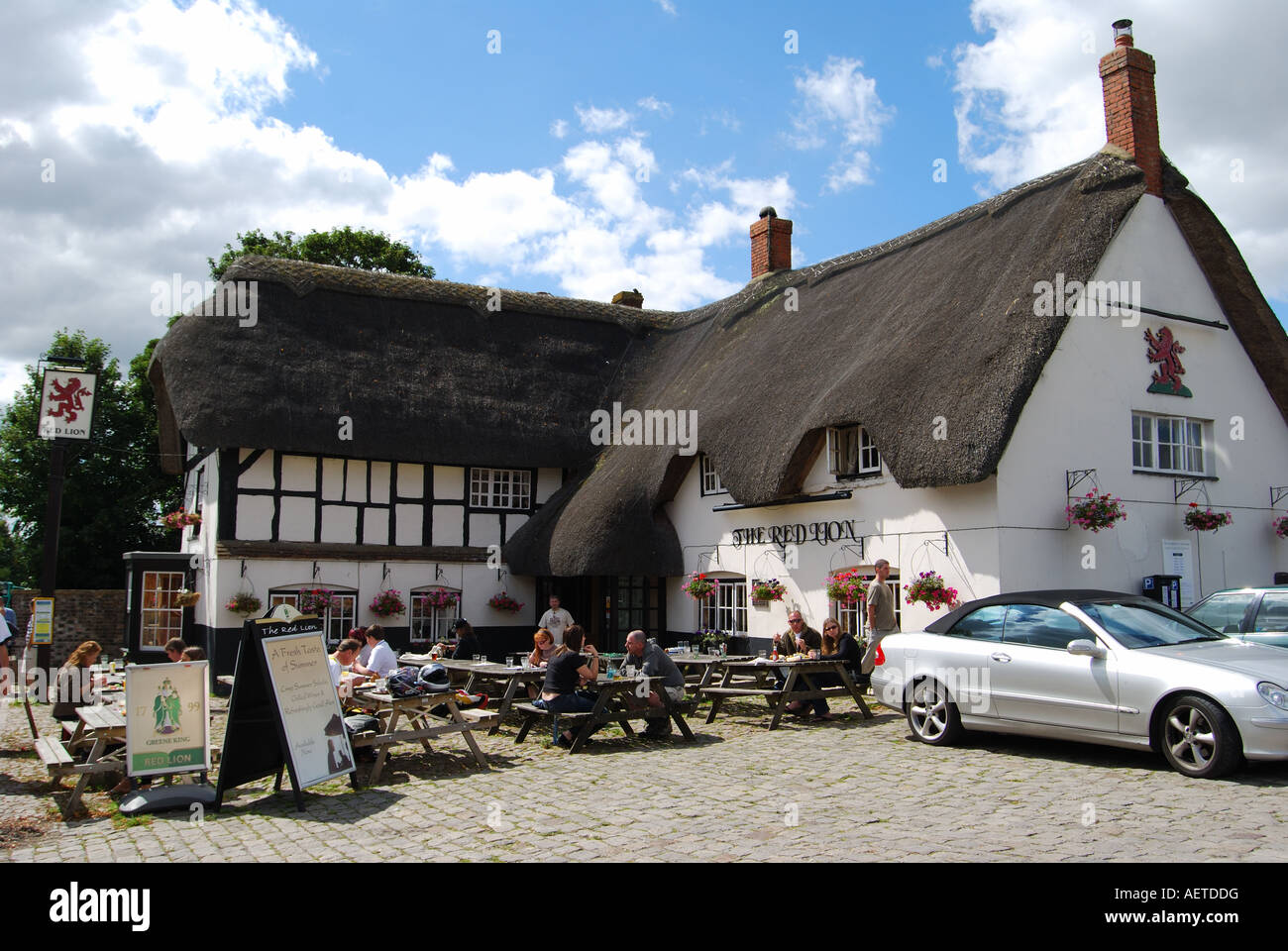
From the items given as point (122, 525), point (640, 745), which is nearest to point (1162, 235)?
point (640, 745)

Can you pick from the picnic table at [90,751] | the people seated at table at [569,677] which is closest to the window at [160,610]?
the picnic table at [90,751]

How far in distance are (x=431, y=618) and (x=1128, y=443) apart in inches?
526

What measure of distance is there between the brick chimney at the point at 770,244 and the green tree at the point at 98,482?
18399 mm

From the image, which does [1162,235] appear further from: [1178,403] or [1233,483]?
Result: [1233,483]

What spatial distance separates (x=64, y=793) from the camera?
851 centimetres

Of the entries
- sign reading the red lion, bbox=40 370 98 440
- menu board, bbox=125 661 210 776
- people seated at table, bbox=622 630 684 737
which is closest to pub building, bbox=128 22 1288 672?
sign reading the red lion, bbox=40 370 98 440

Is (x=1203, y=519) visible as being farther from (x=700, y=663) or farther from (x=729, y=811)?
(x=729, y=811)

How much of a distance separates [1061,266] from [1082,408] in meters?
1.95

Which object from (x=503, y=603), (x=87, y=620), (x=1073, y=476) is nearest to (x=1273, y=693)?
(x=1073, y=476)

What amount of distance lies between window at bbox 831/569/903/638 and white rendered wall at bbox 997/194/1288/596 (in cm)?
188

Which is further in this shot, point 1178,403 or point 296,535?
point 296,535

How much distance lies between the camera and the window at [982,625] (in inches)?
356

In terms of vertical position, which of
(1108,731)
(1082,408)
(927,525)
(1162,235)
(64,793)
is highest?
(1162,235)
